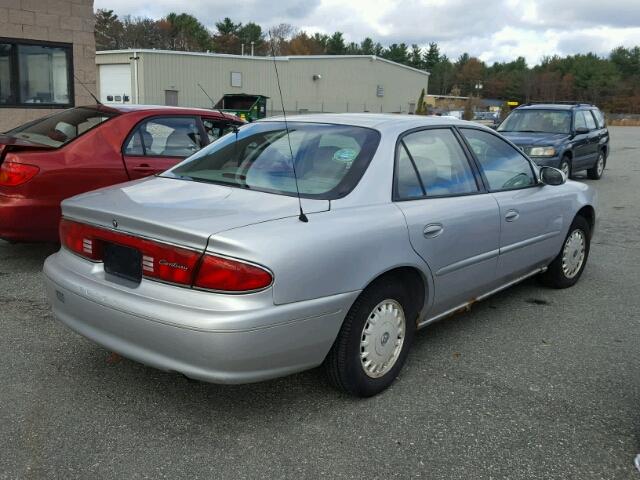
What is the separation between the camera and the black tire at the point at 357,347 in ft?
9.84

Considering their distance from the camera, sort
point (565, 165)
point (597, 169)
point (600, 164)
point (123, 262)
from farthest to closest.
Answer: point (600, 164) < point (597, 169) < point (565, 165) < point (123, 262)

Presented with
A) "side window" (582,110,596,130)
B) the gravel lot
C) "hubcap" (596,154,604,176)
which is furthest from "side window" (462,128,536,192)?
"hubcap" (596,154,604,176)

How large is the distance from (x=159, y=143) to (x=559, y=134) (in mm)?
9314

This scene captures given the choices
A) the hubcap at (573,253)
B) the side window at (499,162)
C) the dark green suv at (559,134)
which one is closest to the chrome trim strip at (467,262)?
the side window at (499,162)

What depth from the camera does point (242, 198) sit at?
3111 mm

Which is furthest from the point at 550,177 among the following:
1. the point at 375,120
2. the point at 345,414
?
the point at 345,414

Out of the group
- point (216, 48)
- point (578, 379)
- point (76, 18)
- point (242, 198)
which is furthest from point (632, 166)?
point (216, 48)

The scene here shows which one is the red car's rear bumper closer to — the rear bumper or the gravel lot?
the gravel lot

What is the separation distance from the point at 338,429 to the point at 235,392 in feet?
2.11

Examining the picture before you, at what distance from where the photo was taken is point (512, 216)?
4160 mm

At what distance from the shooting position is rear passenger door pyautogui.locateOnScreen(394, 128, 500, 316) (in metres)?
3.41

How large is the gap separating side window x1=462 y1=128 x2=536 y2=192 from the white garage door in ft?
115

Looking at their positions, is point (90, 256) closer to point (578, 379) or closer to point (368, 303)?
point (368, 303)

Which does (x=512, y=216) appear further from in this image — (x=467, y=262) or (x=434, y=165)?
Result: (x=434, y=165)
